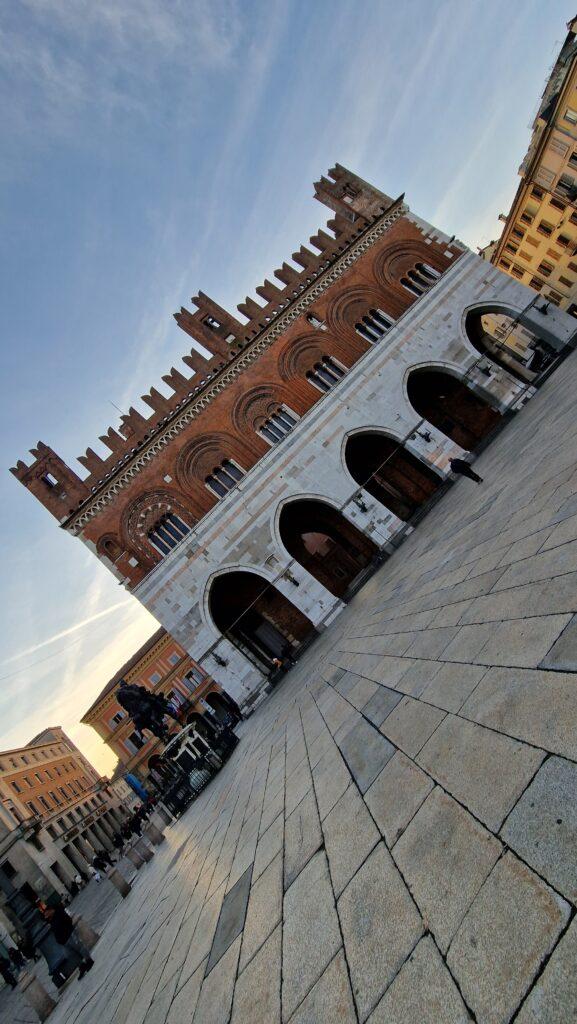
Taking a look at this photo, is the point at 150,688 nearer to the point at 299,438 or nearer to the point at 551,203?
the point at 299,438

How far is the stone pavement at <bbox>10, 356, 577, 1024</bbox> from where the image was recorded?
165 cm

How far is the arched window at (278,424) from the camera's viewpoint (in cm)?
2156

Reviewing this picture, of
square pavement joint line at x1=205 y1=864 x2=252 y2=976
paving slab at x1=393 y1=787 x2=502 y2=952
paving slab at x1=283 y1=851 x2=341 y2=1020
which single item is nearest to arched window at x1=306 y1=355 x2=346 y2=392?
square pavement joint line at x1=205 y1=864 x2=252 y2=976

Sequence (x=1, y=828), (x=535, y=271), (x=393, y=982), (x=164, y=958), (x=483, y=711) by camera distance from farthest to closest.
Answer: (x=535, y=271) → (x=1, y=828) → (x=164, y=958) → (x=483, y=711) → (x=393, y=982)

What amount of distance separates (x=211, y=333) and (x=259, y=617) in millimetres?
12765

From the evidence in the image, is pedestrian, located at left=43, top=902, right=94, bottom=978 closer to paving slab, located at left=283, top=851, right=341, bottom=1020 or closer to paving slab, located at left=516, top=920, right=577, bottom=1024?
paving slab, located at left=283, top=851, right=341, bottom=1020

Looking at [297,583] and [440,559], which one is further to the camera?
[297,583]

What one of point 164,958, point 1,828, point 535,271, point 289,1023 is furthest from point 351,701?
point 535,271

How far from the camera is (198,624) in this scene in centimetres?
1927

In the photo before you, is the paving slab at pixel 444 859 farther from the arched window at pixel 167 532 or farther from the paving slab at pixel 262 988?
the arched window at pixel 167 532

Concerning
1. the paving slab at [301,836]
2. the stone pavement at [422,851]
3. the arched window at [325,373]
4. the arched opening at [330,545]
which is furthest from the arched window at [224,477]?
the paving slab at [301,836]

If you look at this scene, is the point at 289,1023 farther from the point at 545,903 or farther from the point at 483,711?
the point at 483,711

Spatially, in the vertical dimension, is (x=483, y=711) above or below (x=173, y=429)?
below

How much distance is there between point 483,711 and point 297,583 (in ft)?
53.1
